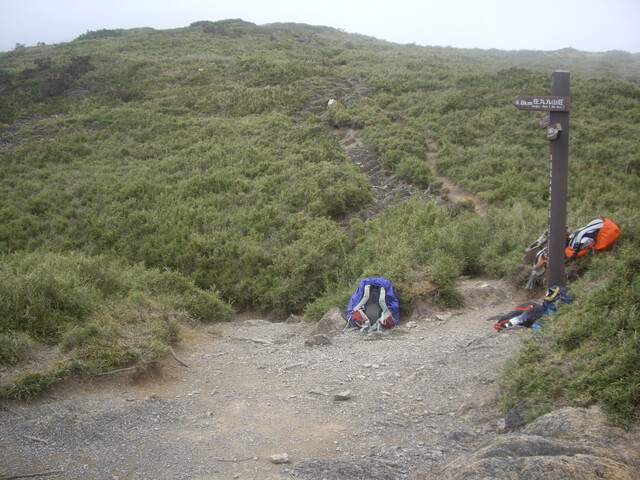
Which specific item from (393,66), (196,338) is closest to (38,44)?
(393,66)

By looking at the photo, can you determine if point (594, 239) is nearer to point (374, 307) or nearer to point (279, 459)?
point (374, 307)

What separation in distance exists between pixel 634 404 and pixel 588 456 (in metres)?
0.56

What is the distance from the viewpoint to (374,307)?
24.4 ft

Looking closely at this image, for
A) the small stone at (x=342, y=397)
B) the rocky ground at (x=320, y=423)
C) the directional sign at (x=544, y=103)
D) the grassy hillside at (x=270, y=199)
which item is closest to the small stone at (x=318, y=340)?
the rocky ground at (x=320, y=423)

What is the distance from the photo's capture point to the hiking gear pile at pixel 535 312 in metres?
5.72

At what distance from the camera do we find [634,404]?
3037 millimetres

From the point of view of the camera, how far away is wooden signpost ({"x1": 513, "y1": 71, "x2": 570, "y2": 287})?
5.90 m

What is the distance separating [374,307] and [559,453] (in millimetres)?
4594

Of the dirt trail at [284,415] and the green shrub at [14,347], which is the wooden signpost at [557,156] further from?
the green shrub at [14,347]

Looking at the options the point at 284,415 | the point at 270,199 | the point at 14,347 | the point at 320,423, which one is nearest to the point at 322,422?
the point at 320,423

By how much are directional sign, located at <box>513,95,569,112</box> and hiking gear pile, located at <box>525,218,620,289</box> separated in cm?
185

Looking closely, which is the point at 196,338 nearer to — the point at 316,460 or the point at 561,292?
the point at 316,460

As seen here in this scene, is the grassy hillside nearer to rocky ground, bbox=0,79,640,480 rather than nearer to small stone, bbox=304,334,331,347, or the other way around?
rocky ground, bbox=0,79,640,480

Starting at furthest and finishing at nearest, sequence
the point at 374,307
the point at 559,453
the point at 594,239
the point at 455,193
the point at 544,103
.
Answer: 1. the point at 455,193
2. the point at 374,307
3. the point at 594,239
4. the point at 544,103
5. the point at 559,453
